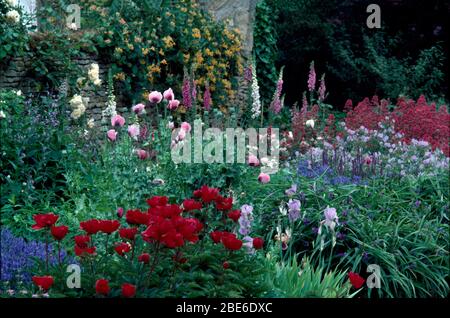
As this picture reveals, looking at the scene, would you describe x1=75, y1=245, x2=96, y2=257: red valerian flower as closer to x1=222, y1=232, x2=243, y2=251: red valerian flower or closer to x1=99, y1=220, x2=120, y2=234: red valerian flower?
x1=99, y1=220, x2=120, y2=234: red valerian flower

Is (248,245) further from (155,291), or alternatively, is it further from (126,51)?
(126,51)

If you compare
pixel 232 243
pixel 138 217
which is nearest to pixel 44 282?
pixel 138 217

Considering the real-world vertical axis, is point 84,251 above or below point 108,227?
below

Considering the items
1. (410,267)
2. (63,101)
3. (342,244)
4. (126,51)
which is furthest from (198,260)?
(126,51)

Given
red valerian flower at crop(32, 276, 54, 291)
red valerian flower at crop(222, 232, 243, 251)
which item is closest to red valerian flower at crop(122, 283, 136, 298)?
red valerian flower at crop(32, 276, 54, 291)

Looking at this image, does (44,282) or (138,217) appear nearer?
(44,282)

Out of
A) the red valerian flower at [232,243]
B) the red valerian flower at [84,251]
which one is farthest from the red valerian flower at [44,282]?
the red valerian flower at [232,243]

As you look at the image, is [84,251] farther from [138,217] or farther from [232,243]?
[232,243]

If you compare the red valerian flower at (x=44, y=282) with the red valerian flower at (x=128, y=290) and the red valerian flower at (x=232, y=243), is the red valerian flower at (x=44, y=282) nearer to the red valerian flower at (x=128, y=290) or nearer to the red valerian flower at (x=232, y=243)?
the red valerian flower at (x=128, y=290)

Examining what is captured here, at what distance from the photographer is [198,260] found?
11.1 ft

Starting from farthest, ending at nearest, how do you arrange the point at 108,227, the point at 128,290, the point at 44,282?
1. the point at 108,227
2. the point at 44,282
3. the point at 128,290

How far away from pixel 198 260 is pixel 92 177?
3163mm

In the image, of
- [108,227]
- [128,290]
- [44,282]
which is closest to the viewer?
[128,290]

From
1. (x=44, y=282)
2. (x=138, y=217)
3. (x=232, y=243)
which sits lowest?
(x=44, y=282)
